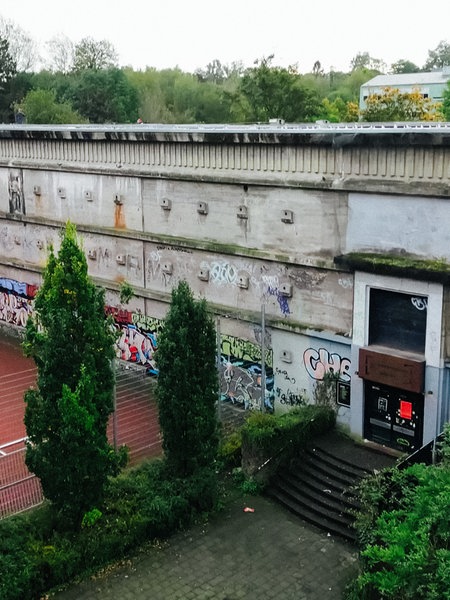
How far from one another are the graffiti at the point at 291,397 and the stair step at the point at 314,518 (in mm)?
3272

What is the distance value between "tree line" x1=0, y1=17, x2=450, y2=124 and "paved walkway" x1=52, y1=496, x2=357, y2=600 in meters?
32.9

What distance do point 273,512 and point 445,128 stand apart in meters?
10.1

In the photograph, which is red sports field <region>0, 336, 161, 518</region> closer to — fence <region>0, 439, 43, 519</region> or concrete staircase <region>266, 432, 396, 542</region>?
fence <region>0, 439, 43, 519</region>

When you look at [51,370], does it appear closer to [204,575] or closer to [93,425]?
[93,425]

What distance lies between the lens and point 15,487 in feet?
59.3

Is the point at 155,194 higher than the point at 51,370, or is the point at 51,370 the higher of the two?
the point at 155,194

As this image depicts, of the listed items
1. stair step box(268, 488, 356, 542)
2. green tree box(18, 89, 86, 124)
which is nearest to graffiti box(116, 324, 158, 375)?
stair step box(268, 488, 356, 542)

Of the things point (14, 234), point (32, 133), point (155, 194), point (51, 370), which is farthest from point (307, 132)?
point (14, 234)

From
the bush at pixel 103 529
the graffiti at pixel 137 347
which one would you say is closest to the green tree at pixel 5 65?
the graffiti at pixel 137 347

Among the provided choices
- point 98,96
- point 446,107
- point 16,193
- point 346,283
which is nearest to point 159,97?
point 98,96

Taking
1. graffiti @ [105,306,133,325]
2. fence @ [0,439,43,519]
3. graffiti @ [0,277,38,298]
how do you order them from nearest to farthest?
1. fence @ [0,439,43,519]
2. graffiti @ [105,306,133,325]
3. graffiti @ [0,277,38,298]

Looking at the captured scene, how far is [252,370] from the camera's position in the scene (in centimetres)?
2241

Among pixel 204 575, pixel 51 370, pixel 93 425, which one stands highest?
pixel 51 370

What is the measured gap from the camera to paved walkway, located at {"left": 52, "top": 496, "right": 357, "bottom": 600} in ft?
49.2
